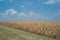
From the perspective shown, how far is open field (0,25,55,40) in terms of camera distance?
120 inches

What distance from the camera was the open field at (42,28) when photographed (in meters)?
3.15

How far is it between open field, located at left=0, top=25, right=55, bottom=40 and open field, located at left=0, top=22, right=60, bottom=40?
3.2 inches

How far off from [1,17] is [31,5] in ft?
2.10

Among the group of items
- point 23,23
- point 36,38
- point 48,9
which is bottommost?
point 36,38

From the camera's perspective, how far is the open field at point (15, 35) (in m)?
3.05

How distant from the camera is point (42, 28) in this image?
3.20 m

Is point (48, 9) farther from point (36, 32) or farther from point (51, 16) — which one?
point (36, 32)

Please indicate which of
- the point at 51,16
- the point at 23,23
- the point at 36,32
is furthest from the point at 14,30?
the point at 51,16

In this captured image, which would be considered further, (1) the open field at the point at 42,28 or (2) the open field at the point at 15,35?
(1) the open field at the point at 42,28

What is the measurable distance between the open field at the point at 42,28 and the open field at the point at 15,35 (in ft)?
0.26

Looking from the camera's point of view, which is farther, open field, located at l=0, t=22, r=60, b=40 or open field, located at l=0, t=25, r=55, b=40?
open field, located at l=0, t=22, r=60, b=40

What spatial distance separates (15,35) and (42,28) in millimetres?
559

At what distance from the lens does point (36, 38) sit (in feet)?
10.3

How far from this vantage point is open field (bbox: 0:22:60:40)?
10.3 ft
